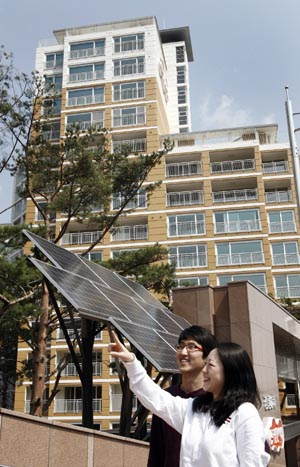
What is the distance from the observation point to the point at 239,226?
34625mm

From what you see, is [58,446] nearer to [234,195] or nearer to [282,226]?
[282,226]

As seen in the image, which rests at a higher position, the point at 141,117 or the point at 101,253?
the point at 141,117

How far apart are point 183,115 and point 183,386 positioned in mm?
57052

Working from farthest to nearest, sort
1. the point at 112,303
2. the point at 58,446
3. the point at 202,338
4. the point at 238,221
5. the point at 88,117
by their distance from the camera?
the point at 88,117 < the point at 238,221 < the point at 112,303 < the point at 58,446 < the point at 202,338

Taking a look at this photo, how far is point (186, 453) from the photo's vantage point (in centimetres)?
217

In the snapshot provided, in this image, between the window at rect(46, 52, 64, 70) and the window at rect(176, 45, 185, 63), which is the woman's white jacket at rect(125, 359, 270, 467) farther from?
the window at rect(176, 45, 185, 63)

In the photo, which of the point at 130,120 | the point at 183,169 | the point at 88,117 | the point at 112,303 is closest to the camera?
the point at 112,303

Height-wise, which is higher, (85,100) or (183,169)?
(85,100)

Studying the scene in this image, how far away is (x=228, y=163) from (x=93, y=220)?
2065 cm

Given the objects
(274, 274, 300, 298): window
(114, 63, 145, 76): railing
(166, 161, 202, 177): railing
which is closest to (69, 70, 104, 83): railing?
(114, 63, 145, 76): railing

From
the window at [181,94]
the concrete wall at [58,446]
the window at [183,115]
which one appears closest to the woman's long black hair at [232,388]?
the concrete wall at [58,446]

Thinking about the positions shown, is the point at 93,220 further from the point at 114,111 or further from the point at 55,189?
the point at 114,111

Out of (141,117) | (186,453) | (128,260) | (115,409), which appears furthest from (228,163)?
(186,453)

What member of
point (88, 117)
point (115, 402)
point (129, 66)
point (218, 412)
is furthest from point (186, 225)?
point (218, 412)
